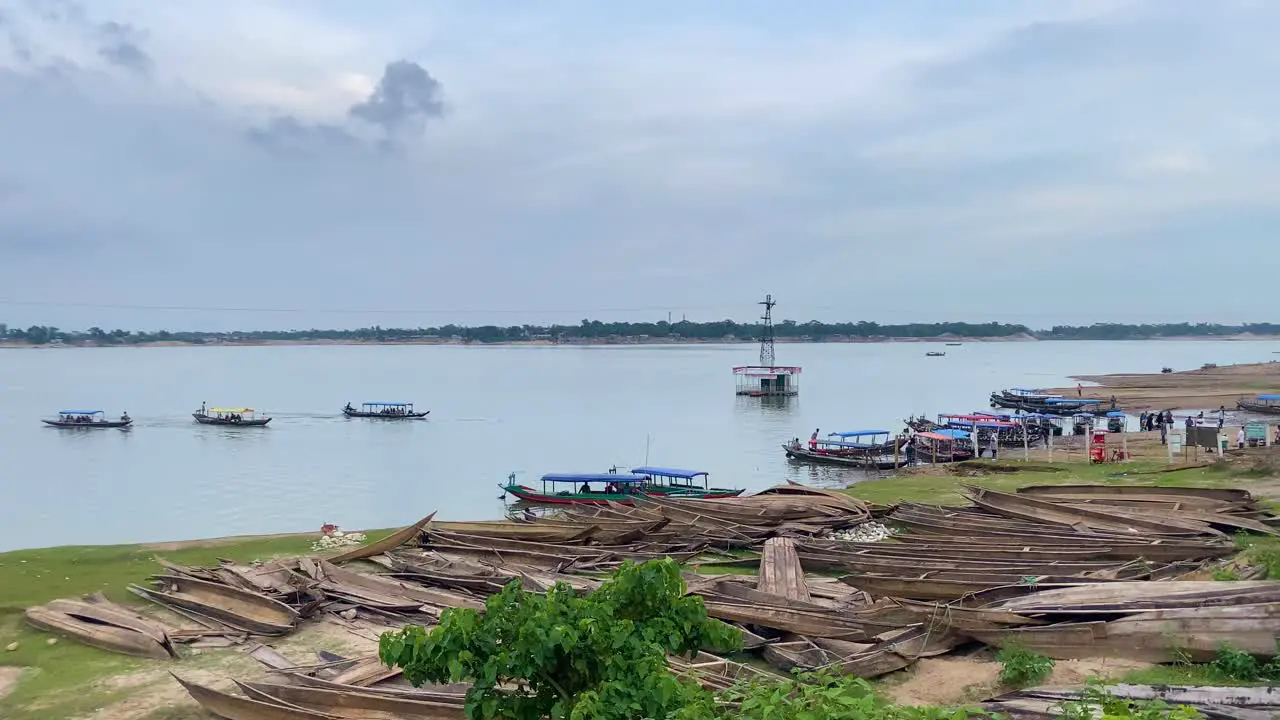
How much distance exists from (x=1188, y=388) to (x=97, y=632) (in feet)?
342

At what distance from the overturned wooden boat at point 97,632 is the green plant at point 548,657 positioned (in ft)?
33.1

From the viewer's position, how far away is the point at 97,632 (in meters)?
15.0

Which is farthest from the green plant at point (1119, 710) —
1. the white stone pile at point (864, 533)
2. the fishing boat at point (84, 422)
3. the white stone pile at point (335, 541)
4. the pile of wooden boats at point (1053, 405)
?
the fishing boat at point (84, 422)

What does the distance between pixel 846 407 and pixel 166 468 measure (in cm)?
6114

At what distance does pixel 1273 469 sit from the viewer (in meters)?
25.6

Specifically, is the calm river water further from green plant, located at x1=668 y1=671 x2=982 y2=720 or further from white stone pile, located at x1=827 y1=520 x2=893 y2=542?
green plant, located at x1=668 y1=671 x2=982 y2=720

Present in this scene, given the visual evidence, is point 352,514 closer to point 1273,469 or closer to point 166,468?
point 166,468

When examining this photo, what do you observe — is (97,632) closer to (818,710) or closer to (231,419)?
(818,710)

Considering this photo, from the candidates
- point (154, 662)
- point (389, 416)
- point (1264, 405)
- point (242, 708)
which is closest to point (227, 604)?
point (154, 662)

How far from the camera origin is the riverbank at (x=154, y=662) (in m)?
10.8

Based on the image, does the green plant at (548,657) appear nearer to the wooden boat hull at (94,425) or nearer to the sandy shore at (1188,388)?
the wooden boat hull at (94,425)

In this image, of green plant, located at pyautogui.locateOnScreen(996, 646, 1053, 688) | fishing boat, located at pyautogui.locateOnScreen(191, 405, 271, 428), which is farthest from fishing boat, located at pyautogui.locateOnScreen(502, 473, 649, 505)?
fishing boat, located at pyautogui.locateOnScreen(191, 405, 271, 428)

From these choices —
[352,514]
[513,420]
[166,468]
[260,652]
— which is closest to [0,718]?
[260,652]

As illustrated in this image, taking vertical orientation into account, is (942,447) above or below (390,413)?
above
